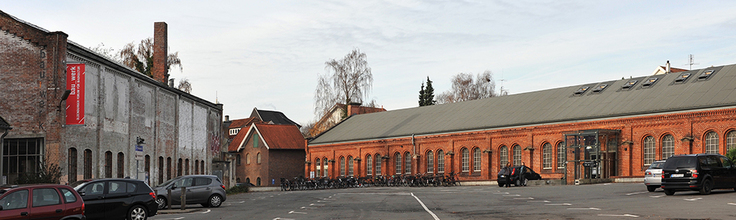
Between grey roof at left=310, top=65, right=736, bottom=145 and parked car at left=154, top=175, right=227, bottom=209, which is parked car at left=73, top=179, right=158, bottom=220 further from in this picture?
grey roof at left=310, top=65, right=736, bottom=145

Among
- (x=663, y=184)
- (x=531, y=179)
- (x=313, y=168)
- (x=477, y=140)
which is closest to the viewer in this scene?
(x=663, y=184)

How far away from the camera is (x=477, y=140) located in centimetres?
5825

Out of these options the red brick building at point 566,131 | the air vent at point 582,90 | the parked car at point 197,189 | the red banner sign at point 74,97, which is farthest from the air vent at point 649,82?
the red banner sign at point 74,97

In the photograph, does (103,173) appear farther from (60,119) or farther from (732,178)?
(732,178)

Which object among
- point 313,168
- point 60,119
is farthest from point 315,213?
point 313,168

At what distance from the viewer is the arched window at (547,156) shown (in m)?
52.4

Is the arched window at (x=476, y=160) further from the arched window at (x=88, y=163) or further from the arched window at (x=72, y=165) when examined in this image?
the arched window at (x=72, y=165)

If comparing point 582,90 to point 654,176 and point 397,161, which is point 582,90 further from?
point 654,176

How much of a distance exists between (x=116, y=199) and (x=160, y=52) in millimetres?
29701

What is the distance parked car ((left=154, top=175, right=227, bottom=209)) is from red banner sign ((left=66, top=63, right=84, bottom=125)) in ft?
13.6

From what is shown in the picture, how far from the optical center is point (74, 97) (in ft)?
91.8

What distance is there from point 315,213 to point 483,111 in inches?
1613

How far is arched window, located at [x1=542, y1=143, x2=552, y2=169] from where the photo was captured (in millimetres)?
52362

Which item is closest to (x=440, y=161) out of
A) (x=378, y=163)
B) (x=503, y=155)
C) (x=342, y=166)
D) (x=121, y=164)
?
(x=503, y=155)
